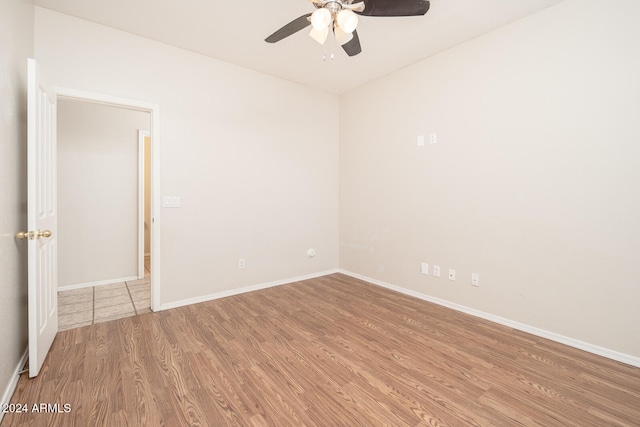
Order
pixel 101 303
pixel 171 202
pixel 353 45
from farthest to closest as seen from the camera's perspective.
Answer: pixel 101 303 < pixel 171 202 < pixel 353 45

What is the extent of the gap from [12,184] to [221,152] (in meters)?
1.78

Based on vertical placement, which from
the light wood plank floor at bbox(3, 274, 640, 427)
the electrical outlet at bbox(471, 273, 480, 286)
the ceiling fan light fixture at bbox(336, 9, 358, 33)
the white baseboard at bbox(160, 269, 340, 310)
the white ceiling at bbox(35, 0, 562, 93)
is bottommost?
the light wood plank floor at bbox(3, 274, 640, 427)

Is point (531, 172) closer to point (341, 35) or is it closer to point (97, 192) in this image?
point (341, 35)

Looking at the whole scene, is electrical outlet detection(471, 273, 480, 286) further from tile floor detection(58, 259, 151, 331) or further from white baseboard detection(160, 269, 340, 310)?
tile floor detection(58, 259, 151, 331)

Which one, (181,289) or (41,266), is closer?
(41,266)

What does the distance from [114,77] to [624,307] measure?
4.54 m

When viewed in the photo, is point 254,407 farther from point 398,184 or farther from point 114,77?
point 114,77

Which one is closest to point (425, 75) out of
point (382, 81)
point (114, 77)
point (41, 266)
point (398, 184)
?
point (382, 81)

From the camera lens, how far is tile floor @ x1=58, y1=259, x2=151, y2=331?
2.80 m

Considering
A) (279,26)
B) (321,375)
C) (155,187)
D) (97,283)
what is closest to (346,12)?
(279,26)

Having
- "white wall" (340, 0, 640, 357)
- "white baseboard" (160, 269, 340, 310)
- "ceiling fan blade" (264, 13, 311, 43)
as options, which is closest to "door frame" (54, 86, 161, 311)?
"white baseboard" (160, 269, 340, 310)

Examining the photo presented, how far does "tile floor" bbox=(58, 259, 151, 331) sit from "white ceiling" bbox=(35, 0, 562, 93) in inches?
107

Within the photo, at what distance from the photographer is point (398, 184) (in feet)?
11.8

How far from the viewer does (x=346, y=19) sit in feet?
5.68
